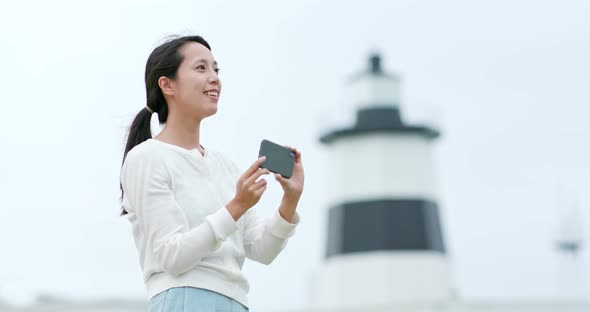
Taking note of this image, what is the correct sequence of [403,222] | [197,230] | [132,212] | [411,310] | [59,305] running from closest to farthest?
1. [197,230]
2. [132,212]
3. [59,305]
4. [411,310]
5. [403,222]

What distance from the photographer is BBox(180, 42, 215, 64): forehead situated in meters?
3.70

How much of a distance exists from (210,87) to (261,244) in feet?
1.66

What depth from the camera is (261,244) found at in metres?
3.73

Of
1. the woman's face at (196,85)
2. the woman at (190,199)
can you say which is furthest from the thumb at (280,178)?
the woman's face at (196,85)

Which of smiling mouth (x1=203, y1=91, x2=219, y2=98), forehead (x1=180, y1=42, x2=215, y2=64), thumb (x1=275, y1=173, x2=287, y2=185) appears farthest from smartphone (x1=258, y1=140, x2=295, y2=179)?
forehead (x1=180, y1=42, x2=215, y2=64)

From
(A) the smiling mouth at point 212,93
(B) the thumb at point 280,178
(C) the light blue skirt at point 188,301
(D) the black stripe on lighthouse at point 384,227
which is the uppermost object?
(D) the black stripe on lighthouse at point 384,227

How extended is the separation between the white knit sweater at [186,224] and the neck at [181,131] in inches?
2.0

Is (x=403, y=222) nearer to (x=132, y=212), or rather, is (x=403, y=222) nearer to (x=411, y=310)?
(x=411, y=310)

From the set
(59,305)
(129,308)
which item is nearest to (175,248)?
(129,308)

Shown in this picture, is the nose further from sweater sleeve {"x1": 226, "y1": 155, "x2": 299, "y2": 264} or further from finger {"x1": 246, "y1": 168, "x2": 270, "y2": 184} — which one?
finger {"x1": 246, "y1": 168, "x2": 270, "y2": 184}

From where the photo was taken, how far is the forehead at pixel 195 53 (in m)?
3.70

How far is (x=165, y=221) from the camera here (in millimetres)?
3461

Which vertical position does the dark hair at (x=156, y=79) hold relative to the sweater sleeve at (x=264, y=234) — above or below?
above

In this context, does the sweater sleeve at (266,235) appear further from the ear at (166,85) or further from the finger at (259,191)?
the ear at (166,85)
